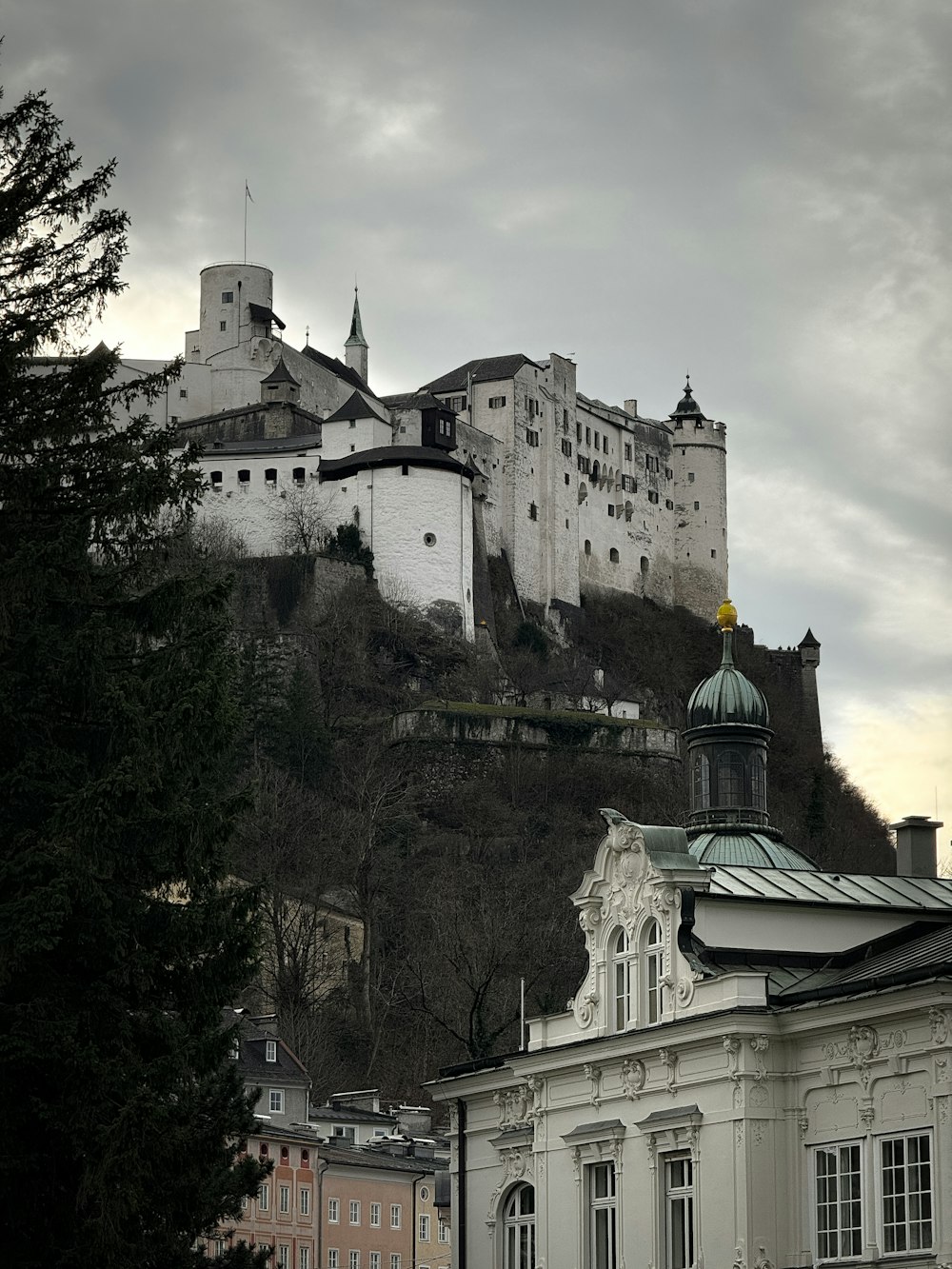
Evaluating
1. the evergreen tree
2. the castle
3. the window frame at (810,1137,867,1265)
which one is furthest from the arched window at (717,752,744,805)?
the castle

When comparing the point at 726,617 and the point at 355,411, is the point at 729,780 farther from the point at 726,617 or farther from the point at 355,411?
the point at 355,411

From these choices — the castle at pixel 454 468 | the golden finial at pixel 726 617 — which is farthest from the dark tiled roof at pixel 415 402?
the golden finial at pixel 726 617

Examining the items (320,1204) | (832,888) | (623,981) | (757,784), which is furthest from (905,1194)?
(320,1204)

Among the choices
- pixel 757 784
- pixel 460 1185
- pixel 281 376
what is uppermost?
pixel 281 376

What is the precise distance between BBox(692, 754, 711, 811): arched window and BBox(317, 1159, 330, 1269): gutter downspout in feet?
80.7

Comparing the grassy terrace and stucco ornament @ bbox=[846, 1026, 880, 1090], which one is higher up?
the grassy terrace

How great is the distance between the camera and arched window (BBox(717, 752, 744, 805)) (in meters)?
39.2

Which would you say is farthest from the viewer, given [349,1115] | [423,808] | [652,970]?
[423,808]

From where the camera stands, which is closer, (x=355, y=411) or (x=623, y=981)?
(x=623, y=981)

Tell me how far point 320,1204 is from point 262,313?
77.0 meters

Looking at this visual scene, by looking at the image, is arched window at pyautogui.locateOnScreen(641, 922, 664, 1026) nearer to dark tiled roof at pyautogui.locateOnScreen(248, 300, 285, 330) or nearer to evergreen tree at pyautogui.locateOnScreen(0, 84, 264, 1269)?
evergreen tree at pyautogui.locateOnScreen(0, 84, 264, 1269)

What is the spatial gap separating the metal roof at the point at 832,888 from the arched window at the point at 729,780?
3108 mm

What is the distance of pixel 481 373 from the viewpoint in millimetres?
129500

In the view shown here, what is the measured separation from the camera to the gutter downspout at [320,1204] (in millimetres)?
60688
